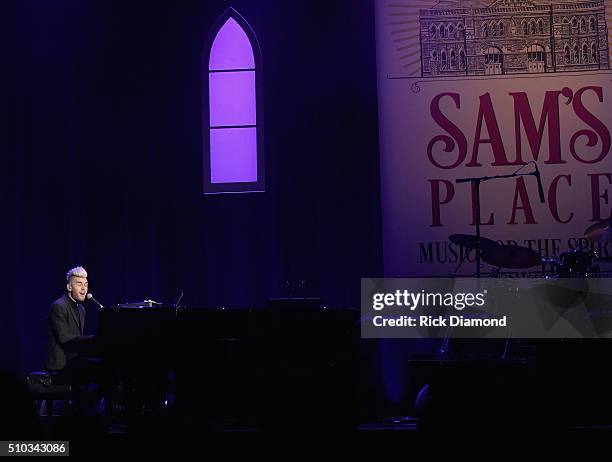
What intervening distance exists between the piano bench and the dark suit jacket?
0.71 ft

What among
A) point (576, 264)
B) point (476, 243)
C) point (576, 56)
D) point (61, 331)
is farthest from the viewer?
point (576, 56)

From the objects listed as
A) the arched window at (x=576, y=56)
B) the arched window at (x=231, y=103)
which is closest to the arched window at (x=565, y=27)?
the arched window at (x=576, y=56)

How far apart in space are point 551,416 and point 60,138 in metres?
6.65

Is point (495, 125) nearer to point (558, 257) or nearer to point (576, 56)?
point (576, 56)

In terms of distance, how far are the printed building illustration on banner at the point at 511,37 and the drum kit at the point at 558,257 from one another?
2.24 m

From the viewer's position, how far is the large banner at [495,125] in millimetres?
7691

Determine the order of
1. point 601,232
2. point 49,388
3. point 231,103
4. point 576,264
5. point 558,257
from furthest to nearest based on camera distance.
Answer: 1. point 231,103
2. point 49,388
3. point 558,257
4. point 601,232
5. point 576,264

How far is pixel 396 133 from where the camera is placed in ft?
25.9

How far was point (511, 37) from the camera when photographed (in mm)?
7738

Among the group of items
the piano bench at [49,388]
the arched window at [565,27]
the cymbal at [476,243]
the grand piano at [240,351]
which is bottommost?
the piano bench at [49,388]

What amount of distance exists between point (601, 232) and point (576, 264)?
13.3 inches

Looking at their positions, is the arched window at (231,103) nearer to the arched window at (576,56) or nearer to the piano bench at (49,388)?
the piano bench at (49,388)

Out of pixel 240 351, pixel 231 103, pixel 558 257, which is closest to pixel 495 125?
pixel 558 257

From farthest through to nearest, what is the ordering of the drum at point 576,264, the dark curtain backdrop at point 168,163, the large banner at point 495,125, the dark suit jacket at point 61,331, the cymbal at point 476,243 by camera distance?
the dark curtain backdrop at point 168,163, the large banner at point 495,125, the dark suit jacket at point 61,331, the cymbal at point 476,243, the drum at point 576,264
